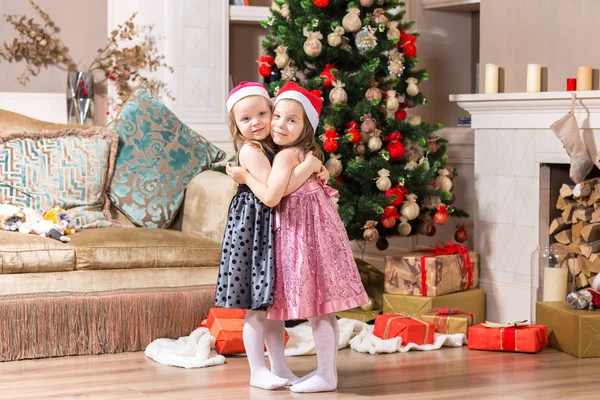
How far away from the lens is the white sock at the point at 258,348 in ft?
9.67

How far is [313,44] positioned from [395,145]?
1.84 ft

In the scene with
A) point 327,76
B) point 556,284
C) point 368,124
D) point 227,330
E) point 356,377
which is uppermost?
point 327,76

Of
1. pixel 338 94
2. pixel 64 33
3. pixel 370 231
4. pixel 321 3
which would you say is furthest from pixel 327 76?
pixel 64 33

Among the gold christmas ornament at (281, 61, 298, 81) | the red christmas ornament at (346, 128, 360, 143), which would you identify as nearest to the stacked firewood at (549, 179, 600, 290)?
the red christmas ornament at (346, 128, 360, 143)

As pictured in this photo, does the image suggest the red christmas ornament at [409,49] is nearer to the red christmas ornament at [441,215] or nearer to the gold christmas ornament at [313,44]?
the gold christmas ornament at [313,44]

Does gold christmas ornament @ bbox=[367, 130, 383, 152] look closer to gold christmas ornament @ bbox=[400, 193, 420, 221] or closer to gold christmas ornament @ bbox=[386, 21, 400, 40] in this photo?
gold christmas ornament @ bbox=[400, 193, 420, 221]

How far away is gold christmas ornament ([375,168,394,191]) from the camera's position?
4.06 meters

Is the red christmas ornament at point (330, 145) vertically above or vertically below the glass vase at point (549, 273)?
above

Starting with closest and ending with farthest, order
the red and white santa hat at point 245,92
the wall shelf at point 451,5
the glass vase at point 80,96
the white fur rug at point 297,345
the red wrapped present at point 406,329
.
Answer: the red and white santa hat at point 245,92, the white fur rug at point 297,345, the red wrapped present at point 406,329, the wall shelf at point 451,5, the glass vase at point 80,96

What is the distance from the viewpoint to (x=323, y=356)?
2.92 meters

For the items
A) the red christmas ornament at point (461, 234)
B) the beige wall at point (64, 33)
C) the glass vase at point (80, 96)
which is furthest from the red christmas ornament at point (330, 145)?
the beige wall at point (64, 33)

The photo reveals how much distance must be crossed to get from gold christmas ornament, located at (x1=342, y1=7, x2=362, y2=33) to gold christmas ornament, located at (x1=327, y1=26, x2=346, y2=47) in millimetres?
31

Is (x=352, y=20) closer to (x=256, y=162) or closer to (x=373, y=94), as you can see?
(x=373, y=94)

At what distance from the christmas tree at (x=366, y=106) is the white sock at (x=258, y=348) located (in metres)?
1.18
